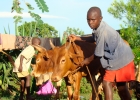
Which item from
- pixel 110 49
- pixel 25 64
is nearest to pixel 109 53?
pixel 110 49

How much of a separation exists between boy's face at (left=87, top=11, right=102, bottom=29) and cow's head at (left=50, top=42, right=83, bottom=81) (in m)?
1.44

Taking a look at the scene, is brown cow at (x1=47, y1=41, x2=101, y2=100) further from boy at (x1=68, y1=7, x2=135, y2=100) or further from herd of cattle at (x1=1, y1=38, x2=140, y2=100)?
boy at (x1=68, y1=7, x2=135, y2=100)

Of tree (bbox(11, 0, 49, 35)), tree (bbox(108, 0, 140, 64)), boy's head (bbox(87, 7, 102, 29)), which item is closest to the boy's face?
boy's head (bbox(87, 7, 102, 29))

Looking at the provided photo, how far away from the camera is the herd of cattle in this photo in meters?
7.17

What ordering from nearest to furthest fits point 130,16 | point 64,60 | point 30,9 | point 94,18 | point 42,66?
1. point 30,9
2. point 94,18
3. point 64,60
4. point 42,66
5. point 130,16

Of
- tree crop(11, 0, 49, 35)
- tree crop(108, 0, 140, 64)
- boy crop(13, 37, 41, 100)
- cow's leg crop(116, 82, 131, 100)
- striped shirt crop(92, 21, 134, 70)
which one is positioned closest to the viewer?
tree crop(11, 0, 49, 35)

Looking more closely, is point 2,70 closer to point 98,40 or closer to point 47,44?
point 47,44

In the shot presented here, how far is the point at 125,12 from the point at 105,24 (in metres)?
20.3

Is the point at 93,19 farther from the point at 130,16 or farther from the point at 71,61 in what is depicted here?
the point at 130,16

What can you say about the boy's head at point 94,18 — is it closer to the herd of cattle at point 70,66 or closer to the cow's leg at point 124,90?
the cow's leg at point 124,90

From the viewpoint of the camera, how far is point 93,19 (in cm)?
580

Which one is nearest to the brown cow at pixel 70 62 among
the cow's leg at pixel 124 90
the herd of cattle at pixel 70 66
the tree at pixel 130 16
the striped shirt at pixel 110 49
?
the herd of cattle at pixel 70 66

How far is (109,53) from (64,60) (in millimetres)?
1595

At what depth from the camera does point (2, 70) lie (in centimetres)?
1285
